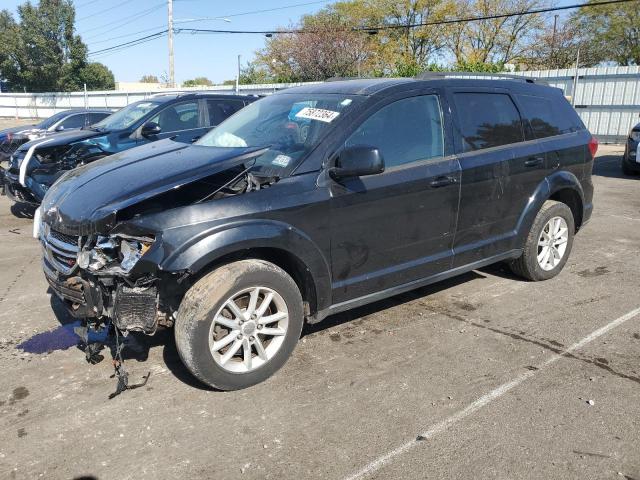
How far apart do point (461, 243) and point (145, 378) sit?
8.43ft

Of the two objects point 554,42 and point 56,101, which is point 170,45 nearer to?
point 56,101

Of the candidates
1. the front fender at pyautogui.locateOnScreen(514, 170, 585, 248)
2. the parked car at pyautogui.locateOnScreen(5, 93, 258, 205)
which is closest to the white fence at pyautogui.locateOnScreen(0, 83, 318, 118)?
the parked car at pyautogui.locateOnScreen(5, 93, 258, 205)

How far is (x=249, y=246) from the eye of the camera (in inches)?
126

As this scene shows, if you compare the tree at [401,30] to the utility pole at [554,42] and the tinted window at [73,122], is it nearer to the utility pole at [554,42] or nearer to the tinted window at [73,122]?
the utility pole at [554,42]

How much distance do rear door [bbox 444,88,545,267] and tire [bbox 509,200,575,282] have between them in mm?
279

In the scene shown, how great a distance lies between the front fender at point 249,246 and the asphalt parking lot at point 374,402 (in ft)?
2.13

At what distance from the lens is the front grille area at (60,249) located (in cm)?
331

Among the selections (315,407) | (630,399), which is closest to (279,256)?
(315,407)

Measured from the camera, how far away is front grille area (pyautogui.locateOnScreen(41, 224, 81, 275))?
10.9 ft

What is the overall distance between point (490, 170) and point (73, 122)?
471 inches

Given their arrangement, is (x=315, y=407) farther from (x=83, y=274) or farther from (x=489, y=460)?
(x=83, y=274)

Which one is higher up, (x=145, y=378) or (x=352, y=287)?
(x=352, y=287)

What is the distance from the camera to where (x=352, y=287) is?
12.4 ft

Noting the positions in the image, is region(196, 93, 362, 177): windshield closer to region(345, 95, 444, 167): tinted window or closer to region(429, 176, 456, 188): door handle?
Result: region(345, 95, 444, 167): tinted window
